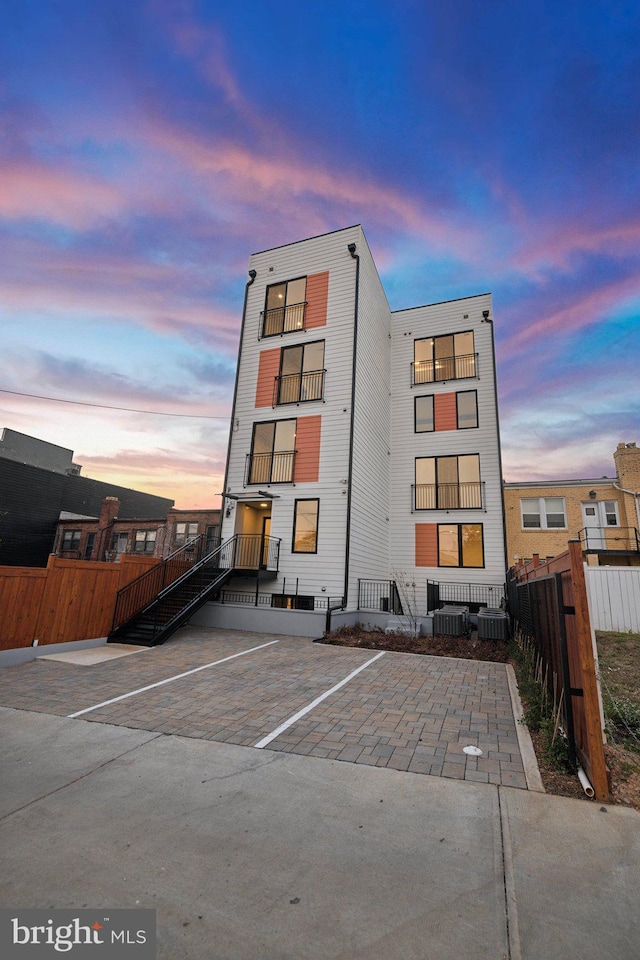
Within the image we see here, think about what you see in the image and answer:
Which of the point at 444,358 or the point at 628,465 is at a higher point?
the point at 444,358

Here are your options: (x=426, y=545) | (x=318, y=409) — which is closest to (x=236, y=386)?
(x=318, y=409)

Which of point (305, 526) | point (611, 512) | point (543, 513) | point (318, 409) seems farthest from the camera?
point (543, 513)

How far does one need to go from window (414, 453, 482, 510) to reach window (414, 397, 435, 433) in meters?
1.48

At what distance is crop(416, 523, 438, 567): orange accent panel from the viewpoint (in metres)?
17.5

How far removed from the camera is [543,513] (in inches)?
816

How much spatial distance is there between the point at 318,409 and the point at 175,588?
821 centimetres

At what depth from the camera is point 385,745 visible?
4.41m

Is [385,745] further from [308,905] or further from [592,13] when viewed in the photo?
[592,13]

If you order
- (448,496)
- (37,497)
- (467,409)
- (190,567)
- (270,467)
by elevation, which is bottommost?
(190,567)

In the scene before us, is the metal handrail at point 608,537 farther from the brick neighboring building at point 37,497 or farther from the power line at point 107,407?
the brick neighboring building at point 37,497

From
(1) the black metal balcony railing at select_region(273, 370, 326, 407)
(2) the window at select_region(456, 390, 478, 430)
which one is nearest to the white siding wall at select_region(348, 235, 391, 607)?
(1) the black metal balcony railing at select_region(273, 370, 326, 407)

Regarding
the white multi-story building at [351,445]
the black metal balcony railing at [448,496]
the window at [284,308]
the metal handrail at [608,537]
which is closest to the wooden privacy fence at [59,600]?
the white multi-story building at [351,445]

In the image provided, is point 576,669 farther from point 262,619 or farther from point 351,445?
point 351,445

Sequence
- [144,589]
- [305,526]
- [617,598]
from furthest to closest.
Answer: [305,526] < [144,589] < [617,598]
